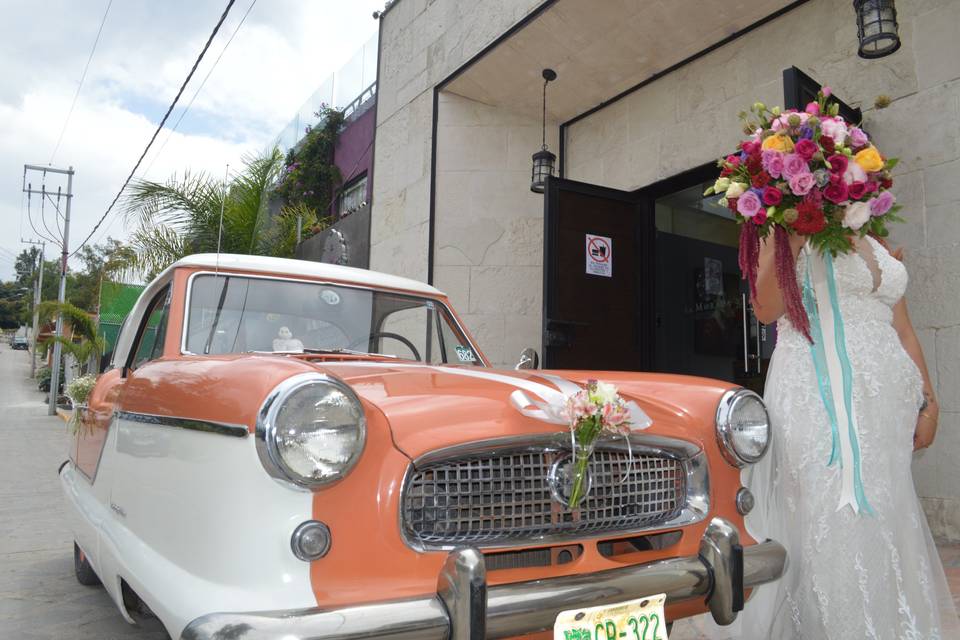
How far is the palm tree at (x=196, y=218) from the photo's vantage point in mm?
9781

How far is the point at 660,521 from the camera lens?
189 centimetres

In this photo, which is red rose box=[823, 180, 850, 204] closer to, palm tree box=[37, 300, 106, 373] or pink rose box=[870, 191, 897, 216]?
pink rose box=[870, 191, 897, 216]

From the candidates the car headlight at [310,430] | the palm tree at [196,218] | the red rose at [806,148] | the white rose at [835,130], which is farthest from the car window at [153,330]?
the palm tree at [196,218]

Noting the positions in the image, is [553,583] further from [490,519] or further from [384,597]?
[384,597]

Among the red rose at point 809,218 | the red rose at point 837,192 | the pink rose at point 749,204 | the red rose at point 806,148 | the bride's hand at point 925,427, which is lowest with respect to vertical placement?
the bride's hand at point 925,427

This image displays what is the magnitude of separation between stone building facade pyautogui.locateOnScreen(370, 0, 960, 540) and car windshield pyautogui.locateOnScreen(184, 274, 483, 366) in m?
2.87

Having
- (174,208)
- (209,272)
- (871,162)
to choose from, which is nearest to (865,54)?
(871,162)

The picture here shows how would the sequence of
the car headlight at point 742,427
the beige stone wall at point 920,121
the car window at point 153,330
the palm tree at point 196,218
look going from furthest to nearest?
the palm tree at point 196,218 → the beige stone wall at point 920,121 → the car window at point 153,330 → the car headlight at point 742,427

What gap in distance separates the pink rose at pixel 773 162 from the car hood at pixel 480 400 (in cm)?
73

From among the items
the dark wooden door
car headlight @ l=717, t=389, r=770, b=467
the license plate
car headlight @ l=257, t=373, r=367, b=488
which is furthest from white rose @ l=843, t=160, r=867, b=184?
the dark wooden door

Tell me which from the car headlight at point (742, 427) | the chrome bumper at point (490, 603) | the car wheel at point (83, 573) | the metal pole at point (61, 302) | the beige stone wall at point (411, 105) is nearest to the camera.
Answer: the chrome bumper at point (490, 603)

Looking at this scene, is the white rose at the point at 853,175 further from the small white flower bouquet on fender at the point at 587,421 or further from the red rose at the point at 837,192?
the small white flower bouquet on fender at the point at 587,421

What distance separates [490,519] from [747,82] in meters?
5.09

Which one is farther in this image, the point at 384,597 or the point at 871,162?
the point at 871,162
